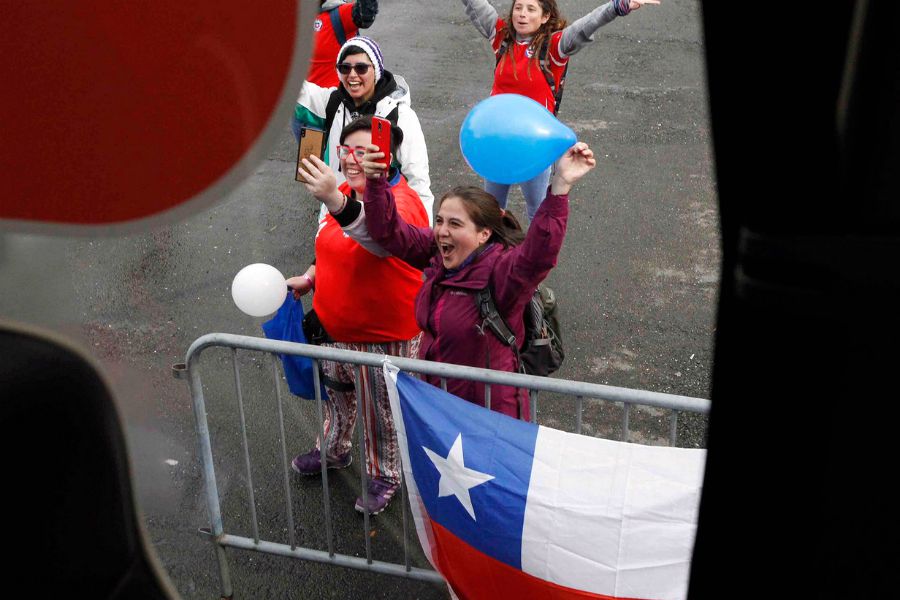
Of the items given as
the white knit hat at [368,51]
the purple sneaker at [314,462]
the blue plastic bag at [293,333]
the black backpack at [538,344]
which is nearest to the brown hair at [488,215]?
the black backpack at [538,344]

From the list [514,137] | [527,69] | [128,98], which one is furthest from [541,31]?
[128,98]

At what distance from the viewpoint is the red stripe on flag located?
2943 mm

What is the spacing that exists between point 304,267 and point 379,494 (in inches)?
102

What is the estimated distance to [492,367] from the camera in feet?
11.4

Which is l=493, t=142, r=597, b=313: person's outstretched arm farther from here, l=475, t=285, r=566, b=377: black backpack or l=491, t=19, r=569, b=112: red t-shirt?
l=491, t=19, r=569, b=112: red t-shirt

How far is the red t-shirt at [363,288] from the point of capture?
3.76 meters

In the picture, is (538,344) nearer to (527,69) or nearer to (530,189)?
(530,189)

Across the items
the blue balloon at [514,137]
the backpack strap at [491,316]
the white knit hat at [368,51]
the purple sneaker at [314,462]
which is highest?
the white knit hat at [368,51]

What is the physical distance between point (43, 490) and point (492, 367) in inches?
Result: 102

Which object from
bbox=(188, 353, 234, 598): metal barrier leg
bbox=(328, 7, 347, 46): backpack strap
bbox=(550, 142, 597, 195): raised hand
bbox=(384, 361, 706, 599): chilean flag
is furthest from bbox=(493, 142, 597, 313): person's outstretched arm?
bbox=(328, 7, 347, 46): backpack strap

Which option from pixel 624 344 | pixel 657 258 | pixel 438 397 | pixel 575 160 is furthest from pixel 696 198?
pixel 438 397

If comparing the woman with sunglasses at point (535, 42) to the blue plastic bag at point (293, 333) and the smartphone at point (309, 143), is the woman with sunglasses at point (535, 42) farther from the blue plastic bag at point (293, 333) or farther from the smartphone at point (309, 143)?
the smartphone at point (309, 143)

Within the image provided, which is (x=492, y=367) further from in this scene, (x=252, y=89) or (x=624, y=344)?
(x=252, y=89)

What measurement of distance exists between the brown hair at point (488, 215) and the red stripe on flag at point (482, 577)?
43.5 inches
